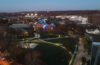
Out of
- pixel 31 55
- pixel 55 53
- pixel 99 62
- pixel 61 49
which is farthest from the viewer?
pixel 61 49

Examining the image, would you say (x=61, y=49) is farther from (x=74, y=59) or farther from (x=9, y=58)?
(x=9, y=58)

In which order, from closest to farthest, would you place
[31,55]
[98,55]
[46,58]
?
1. [98,55]
2. [31,55]
3. [46,58]

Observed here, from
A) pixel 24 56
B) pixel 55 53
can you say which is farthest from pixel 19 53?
pixel 55 53

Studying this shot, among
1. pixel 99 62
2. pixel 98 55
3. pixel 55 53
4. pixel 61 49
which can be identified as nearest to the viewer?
pixel 99 62

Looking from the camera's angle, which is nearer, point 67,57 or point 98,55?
point 98,55

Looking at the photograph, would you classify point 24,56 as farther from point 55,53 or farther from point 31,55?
point 55,53

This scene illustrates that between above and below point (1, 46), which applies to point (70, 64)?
below

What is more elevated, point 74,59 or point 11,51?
point 11,51

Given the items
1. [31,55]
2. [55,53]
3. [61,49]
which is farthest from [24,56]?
[61,49]

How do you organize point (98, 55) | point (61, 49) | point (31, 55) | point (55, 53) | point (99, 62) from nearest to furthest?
point (99, 62) < point (98, 55) < point (31, 55) < point (55, 53) < point (61, 49)
